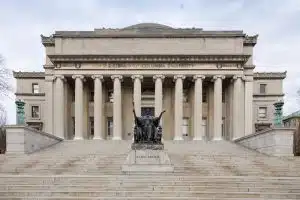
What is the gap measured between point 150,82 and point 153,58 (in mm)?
4910

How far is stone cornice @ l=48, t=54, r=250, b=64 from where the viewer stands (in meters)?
43.8

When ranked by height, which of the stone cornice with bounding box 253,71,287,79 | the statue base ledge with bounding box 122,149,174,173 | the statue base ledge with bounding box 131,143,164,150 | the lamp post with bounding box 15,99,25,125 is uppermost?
the stone cornice with bounding box 253,71,287,79

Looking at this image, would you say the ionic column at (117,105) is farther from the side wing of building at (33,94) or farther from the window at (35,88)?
the window at (35,88)

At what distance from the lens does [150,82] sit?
48188 mm

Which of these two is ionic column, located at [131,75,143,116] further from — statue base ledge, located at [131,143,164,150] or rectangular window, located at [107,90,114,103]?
statue base ledge, located at [131,143,164,150]

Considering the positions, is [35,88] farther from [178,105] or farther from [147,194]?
[147,194]

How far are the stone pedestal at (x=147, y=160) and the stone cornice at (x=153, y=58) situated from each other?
23.4 meters

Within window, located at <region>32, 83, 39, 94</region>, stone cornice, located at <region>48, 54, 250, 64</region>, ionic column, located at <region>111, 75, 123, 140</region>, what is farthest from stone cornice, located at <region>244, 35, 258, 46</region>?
window, located at <region>32, 83, 39, 94</region>

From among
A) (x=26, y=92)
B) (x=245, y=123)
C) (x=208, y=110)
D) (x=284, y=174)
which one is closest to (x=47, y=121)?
(x=26, y=92)

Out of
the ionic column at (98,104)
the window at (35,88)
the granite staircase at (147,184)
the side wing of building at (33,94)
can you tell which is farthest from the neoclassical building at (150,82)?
the granite staircase at (147,184)

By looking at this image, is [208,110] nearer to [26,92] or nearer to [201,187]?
[26,92]

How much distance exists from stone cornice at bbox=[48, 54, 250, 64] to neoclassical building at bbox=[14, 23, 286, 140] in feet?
0.35

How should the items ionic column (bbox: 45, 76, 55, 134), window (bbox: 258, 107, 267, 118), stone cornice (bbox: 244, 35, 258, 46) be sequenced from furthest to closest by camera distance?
window (bbox: 258, 107, 267, 118) → stone cornice (bbox: 244, 35, 258, 46) → ionic column (bbox: 45, 76, 55, 134)

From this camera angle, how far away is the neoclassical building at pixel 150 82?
1731 inches
